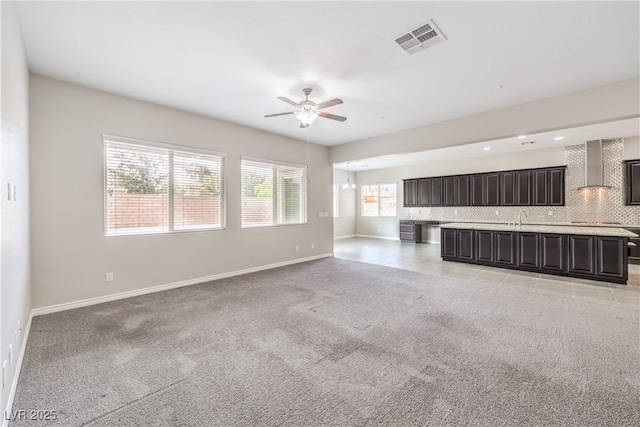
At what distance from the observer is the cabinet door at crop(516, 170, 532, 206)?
765cm

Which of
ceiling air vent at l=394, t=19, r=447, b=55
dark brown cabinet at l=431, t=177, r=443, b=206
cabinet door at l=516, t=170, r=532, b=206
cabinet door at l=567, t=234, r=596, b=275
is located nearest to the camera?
ceiling air vent at l=394, t=19, r=447, b=55

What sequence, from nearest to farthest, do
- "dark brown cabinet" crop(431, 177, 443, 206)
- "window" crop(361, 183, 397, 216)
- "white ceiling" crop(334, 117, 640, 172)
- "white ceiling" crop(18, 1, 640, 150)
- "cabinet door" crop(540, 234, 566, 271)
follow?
"white ceiling" crop(18, 1, 640, 150) → "cabinet door" crop(540, 234, 566, 271) → "white ceiling" crop(334, 117, 640, 172) → "dark brown cabinet" crop(431, 177, 443, 206) → "window" crop(361, 183, 397, 216)

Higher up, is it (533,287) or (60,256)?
(60,256)

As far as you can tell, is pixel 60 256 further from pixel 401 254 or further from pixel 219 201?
pixel 401 254

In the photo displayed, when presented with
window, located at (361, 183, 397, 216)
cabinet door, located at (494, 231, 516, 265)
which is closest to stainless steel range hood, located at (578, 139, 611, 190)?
cabinet door, located at (494, 231, 516, 265)

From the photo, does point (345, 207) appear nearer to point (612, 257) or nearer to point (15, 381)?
point (612, 257)

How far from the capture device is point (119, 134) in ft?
13.0

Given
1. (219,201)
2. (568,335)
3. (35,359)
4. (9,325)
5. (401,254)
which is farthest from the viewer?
(401,254)

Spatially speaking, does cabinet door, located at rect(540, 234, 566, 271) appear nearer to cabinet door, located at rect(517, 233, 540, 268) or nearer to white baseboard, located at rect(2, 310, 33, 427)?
cabinet door, located at rect(517, 233, 540, 268)

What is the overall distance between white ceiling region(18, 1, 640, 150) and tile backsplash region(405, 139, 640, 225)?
455cm

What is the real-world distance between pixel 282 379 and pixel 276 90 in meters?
3.54

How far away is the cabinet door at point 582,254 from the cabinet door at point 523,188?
299 centimetres

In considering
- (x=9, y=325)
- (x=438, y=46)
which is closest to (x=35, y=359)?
(x=9, y=325)

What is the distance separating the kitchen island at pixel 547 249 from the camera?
466 cm
